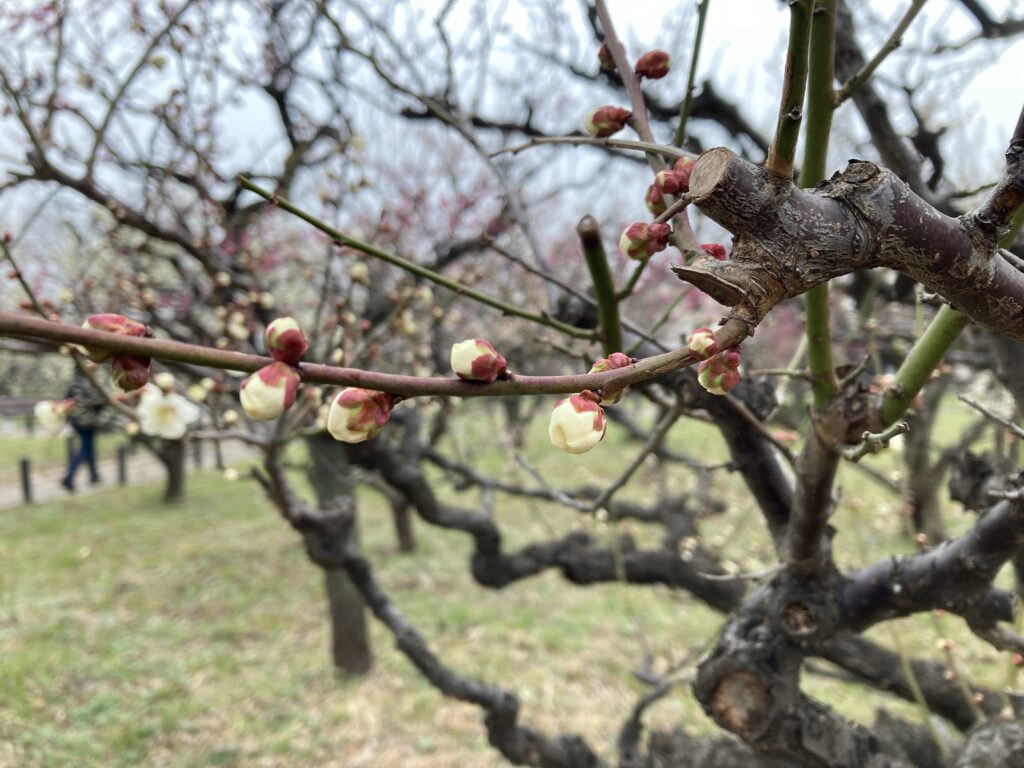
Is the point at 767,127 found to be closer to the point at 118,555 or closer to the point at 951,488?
the point at 951,488

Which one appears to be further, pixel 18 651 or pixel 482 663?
pixel 482 663

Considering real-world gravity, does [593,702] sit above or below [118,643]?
below

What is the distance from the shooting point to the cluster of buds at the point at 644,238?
800 millimetres

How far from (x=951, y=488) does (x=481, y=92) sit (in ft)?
11.7

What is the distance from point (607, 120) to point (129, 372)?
2.71 ft

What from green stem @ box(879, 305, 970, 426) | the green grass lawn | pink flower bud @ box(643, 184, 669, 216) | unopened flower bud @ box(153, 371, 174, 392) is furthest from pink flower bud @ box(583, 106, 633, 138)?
the green grass lawn

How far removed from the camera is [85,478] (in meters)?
10.9

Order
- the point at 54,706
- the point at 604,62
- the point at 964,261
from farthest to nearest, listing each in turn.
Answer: the point at 54,706 < the point at 604,62 < the point at 964,261

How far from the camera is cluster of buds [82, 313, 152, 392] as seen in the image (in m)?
0.50

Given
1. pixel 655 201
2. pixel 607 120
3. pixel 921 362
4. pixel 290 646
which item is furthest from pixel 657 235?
pixel 290 646

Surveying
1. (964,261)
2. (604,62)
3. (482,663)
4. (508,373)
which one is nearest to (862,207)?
(964,261)

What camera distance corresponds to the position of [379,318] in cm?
452

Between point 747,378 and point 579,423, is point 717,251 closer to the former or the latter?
point 579,423

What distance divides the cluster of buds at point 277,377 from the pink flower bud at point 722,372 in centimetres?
39
